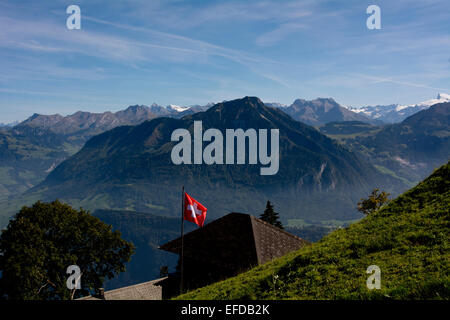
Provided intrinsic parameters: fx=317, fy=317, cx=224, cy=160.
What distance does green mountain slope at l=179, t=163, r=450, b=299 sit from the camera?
10977mm

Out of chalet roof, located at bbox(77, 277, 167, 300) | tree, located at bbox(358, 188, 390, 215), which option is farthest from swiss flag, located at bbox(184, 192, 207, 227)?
tree, located at bbox(358, 188, 390, 215)

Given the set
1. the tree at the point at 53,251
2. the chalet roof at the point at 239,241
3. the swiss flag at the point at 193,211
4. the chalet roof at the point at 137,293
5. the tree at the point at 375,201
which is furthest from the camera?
the tree at the point at 375,201

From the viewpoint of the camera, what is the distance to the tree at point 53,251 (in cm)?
4206

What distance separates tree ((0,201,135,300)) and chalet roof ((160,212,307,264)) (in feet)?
71.7

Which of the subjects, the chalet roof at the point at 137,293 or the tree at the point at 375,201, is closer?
the chalet roof at the point at 137,293

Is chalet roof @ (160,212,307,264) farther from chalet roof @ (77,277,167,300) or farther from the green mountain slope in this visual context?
chalet roof @ (77,277,167,300)

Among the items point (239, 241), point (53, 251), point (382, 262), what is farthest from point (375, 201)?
point (382, 262)

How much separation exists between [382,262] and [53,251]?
46347 mm

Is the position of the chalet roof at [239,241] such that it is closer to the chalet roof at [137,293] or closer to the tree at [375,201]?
the chalet roof at [137,293]

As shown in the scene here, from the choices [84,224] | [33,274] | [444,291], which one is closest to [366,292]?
[444,291]

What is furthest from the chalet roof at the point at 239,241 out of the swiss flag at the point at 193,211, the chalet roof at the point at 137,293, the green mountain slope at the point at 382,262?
the chalet roof at the point at 137,293

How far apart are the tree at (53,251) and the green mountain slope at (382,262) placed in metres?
35.0
